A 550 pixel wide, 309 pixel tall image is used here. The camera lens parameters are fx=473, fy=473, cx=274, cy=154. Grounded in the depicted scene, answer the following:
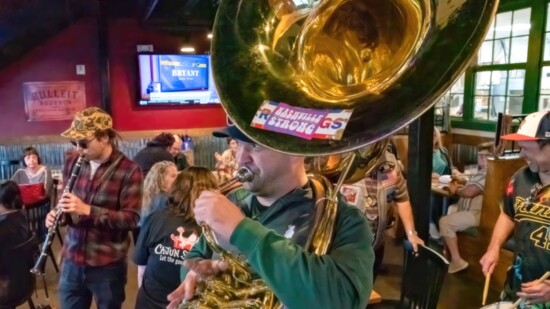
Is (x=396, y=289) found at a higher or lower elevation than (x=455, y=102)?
lower

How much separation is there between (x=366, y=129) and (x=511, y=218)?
159 cm

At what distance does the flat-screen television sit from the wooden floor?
3294 mm

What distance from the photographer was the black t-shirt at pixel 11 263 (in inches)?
102

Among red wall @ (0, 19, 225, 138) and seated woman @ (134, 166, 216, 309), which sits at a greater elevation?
red wall @ (0, 19, 225, 138)

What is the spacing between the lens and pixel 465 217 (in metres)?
4.23

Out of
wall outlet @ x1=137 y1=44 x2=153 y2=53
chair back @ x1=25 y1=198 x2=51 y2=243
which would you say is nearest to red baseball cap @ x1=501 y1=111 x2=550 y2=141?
chair back @ x1=25 y1=198 x2=51 y2=243

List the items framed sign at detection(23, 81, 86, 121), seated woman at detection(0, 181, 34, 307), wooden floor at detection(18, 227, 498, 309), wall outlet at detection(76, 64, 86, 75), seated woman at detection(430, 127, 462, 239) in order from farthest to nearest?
wall outlet at detection(76, 64, 86, 75), framed sign at detection(23, 81, 86, 121), seated woman at detection(430, 127, 462, 239), wooden floor at detection(18, 227, 498, 309), seated woman at detection(0, 181, 34, 307)

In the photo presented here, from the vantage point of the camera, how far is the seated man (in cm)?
413

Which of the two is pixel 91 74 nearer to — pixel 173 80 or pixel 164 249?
pixel 173 80

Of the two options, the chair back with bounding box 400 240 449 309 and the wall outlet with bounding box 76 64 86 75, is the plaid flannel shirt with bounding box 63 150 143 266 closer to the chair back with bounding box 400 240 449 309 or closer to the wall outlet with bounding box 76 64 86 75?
the chair back with bounding box 400 240 449 309

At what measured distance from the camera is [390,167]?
2.78m

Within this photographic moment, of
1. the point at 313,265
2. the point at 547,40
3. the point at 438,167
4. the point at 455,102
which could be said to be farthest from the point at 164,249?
the point at 455,102

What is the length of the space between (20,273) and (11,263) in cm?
8

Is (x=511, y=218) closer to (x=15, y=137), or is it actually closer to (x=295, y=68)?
(x=295, y=68)
